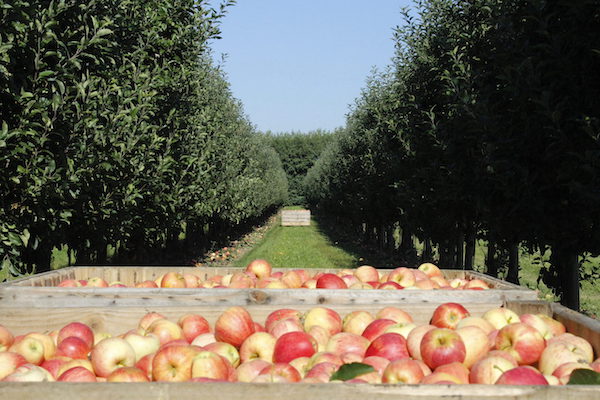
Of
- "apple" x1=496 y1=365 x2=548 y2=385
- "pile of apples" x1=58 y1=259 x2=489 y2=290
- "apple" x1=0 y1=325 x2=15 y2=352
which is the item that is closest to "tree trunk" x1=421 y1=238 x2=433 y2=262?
"pile of apples" x1=58 y1=259 x2=489 y2=290

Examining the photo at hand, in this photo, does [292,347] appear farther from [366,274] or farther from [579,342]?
[366,274]

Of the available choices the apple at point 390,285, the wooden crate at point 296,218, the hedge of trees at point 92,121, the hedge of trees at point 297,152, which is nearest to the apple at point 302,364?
the apple at point 390,285

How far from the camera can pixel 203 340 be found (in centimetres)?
334

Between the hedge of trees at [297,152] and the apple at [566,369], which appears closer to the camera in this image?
the apple at [566,369]

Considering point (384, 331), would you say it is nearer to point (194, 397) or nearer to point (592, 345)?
point (592, 345)

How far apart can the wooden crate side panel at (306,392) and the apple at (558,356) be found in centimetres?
80

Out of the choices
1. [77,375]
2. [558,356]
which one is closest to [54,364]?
[77,375]

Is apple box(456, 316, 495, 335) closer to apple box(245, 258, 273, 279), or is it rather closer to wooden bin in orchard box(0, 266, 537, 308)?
wooden bin in orchard box(0, 266, 537, 308)

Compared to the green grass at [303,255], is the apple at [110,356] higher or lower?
higher

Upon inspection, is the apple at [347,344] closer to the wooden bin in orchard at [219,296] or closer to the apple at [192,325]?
the wooden bin in orchard at [219,296]

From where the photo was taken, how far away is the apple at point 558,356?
Answer: 111 inches

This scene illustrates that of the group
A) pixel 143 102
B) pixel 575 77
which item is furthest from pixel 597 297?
pixel 143 102

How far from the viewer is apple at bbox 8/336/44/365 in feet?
9.76

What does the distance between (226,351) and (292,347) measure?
1.15ft
